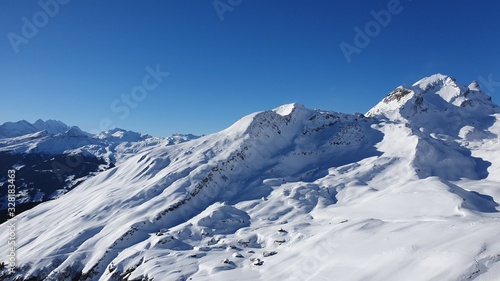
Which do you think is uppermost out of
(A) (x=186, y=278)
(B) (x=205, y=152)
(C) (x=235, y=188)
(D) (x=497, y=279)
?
(B) (x=205, y=152)

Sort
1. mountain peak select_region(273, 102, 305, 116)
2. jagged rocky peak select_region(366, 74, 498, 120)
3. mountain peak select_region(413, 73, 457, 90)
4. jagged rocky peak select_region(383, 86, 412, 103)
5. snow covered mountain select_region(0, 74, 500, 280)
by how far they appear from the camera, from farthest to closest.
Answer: mountain peak select_region(413, 73, 457, 90) < jagged rocky peak select_region(383, 86, 412, 103) < jagged rocky peak select_region(366, 74, 498, 120) < mountain peak select_region(273, 102, 305, 116) < snow covered mountain select_region(0, 74, 500, 280)

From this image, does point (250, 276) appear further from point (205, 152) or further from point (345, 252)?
point (205, 152)

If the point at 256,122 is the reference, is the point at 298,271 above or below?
below

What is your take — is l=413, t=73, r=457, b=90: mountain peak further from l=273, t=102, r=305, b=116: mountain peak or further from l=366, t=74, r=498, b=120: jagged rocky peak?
l=273, t=102, r=305, b=116: mountain peak

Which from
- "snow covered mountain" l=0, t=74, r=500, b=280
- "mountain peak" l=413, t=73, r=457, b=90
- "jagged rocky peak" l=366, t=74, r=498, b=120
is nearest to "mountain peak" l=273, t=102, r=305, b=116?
"snow covered mountain" l=0, t=74, r=500, b=280

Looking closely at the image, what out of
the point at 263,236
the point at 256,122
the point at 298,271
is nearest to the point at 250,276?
the point at 298,271

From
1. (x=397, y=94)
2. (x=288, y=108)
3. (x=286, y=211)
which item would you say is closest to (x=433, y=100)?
(x=397, y=94)

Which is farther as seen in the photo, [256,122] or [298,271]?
[256,122]

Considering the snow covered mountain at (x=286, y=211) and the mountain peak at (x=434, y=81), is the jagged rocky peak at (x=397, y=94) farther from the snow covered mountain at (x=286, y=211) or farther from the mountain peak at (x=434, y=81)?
the snow covered mountain at (x=286, y=211)
